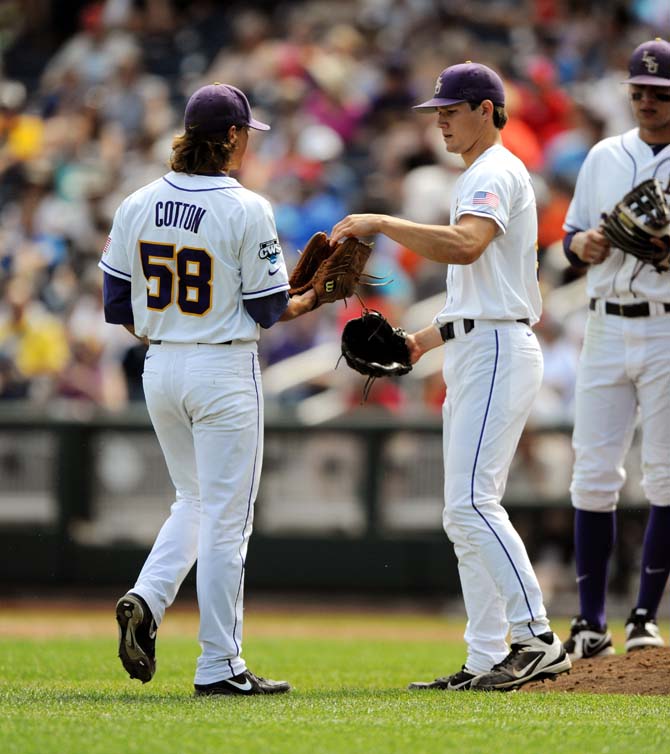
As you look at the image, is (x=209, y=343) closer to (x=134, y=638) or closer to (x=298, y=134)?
(x=134, y=638)

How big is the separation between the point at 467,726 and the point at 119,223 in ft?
7.60

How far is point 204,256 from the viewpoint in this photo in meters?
5.34

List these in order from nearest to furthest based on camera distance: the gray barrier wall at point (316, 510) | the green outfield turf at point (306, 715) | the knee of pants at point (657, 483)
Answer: the green outfield turf at point (306, 715), the knee of pants at point (657, 483), the gray barrier wall at point (316, 510)

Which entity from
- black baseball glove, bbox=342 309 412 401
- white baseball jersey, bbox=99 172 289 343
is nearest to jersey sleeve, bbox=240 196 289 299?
white baseball jersey, bbox=99 172 289 343

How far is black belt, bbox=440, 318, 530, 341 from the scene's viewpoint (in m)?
5.67

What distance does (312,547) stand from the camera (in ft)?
36.6

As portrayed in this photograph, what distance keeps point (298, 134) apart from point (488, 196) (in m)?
9.05

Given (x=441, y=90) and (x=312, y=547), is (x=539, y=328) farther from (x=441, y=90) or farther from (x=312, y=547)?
(x=441, y=90)

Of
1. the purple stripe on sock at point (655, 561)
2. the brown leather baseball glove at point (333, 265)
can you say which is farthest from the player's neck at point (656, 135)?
the purple stripe on sock at point (655, 561)

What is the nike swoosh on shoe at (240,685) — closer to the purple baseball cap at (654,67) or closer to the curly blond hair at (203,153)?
the curly blond hair at (203,153)

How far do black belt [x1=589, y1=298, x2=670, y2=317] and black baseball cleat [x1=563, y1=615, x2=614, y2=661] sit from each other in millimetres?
1413

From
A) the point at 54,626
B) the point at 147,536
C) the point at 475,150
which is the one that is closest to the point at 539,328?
the point at 147,536

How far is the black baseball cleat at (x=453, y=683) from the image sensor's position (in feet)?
18.5

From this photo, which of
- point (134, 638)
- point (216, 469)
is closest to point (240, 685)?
point (134, 638)
